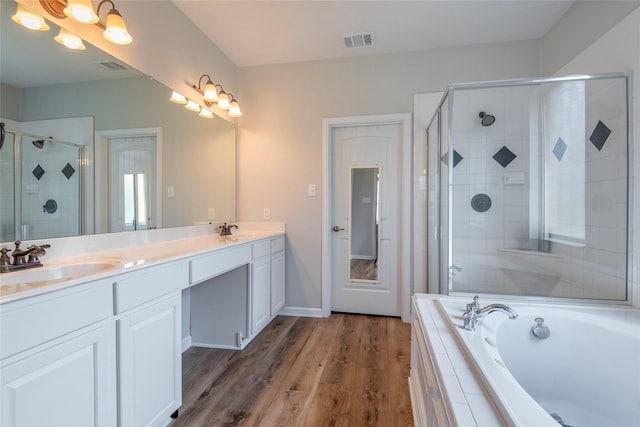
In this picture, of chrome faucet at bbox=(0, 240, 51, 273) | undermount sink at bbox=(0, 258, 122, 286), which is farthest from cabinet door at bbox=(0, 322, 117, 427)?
chrome faucet at bbox=(0, 240, 51, 273)

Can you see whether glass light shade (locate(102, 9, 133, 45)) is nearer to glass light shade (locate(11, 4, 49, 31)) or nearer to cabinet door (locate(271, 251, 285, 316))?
glass light shade (locate(11, 4, 49, 31))

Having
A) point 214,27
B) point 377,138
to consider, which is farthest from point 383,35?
point 214,27

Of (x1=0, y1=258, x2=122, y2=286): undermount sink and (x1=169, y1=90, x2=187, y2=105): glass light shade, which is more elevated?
(x1=169, y1=90, x2=187, y2=105): glass light shade

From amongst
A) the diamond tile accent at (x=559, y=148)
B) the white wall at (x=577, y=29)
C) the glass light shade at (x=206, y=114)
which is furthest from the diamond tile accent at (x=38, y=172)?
the diamond tile accent at (x=559, y=148)

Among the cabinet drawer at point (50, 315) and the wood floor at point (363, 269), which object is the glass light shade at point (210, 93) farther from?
the wood floor at point (363, 269)

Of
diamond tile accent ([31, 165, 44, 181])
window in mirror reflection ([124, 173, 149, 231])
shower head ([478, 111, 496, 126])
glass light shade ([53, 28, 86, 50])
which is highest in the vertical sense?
glass light shade ([53, 28, 86, 50])

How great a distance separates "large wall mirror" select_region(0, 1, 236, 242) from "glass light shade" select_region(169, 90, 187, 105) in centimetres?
4

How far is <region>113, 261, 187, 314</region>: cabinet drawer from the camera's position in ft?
3.81

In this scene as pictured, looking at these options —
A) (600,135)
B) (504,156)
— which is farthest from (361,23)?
(600,135)

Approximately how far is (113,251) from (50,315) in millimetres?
801

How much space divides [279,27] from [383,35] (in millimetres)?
902

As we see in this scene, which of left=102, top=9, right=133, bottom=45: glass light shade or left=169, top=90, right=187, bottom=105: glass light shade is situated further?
left=169, top=90, right=187, bottom=105: glass light shade

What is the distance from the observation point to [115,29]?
147 cm

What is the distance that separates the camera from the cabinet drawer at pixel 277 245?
2.72 metres
